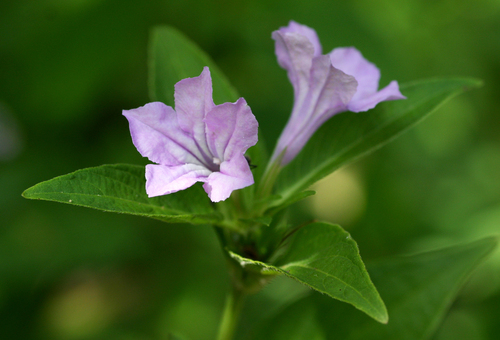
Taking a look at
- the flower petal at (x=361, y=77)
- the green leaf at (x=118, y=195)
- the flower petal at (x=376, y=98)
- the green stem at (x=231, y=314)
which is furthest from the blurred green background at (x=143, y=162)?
the green leaf at (x=118, y=195)

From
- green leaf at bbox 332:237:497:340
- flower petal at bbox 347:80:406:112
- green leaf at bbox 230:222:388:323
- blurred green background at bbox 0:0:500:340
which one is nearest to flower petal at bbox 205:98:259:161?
green leaf at bbox 230:222:388:323

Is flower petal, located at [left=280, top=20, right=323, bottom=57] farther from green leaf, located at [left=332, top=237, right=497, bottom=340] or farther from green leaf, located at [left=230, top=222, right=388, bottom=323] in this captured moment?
green leaf, located at [left=332, top=237, right=497, bottom=340]

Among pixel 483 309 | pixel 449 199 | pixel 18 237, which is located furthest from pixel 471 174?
pixel 18 237

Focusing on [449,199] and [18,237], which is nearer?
[18,237]

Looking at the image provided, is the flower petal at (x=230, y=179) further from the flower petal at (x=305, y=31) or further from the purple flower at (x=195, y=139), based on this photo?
the flower petal at (x=305, y=31)

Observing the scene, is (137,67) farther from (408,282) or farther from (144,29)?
(408,282)

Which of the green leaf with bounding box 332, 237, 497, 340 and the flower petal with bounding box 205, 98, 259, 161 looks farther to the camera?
the green leaf with bounding box 332, 237, 497, 340
